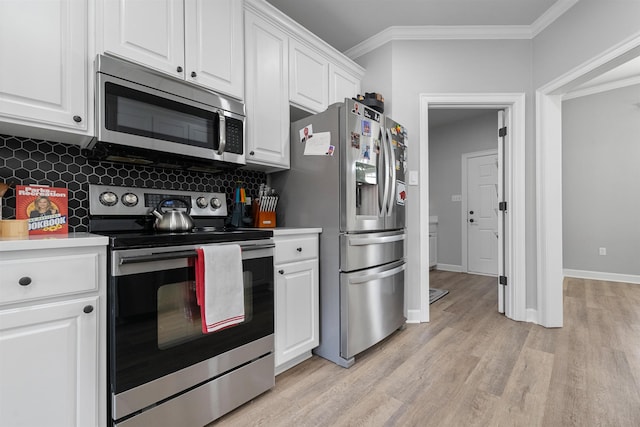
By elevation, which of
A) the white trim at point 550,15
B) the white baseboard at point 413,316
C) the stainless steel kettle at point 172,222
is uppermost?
the white trim at point 550,15

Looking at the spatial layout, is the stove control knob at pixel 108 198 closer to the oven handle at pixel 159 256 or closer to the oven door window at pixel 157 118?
the oven door window at pixel 157 118

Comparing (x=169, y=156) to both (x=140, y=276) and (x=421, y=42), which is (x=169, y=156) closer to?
(x=140, y=276)

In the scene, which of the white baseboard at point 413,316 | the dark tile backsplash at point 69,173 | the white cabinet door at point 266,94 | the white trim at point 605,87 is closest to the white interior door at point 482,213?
the white trim at point 605,87

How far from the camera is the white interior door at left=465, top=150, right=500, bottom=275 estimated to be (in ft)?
15.9

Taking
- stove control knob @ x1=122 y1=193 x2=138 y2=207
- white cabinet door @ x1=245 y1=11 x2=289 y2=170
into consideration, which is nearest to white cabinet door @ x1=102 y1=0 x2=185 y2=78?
white cabinet door @ x1=245 y1=11 x2=289 y2=170

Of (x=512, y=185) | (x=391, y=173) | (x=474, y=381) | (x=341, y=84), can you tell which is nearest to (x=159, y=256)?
(x=391, y=173)

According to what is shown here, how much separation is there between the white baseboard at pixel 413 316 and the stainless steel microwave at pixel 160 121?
2.02 metres

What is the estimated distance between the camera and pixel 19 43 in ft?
3.96

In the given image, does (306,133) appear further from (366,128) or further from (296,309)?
(296,309)

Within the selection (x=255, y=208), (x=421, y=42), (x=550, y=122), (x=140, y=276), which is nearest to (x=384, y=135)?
(x=255, y=208)

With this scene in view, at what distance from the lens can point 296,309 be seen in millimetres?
1885

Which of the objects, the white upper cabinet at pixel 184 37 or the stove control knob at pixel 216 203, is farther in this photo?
the stove control knob at pixel 216 203

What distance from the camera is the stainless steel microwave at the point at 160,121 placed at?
140 cm

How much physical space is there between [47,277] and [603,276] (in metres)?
6.18
